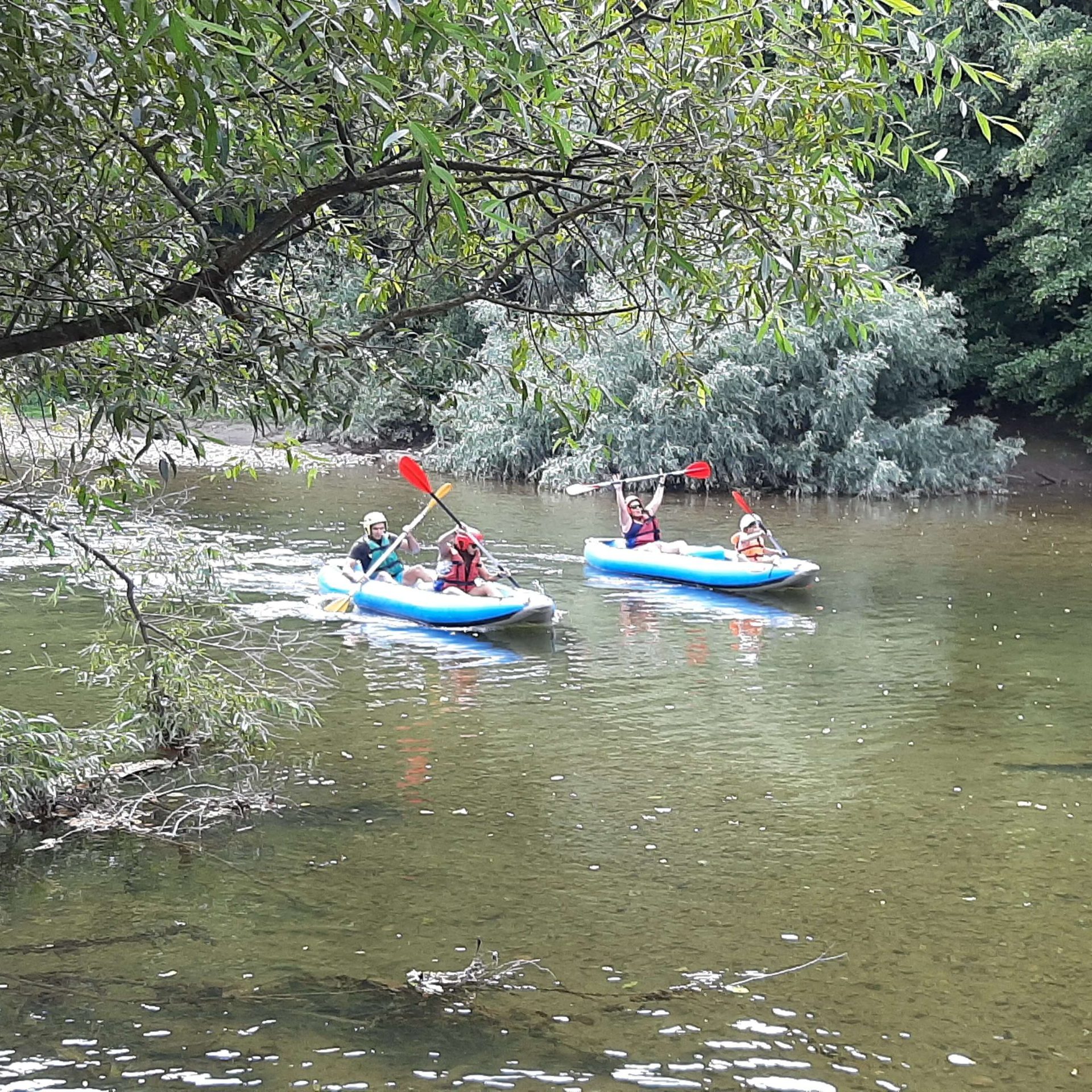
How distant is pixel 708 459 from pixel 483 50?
16.9 m

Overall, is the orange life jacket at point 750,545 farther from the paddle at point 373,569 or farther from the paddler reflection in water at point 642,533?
the paddle at point 373,569

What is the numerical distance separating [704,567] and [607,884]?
24.4 ft

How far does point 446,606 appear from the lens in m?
10.4

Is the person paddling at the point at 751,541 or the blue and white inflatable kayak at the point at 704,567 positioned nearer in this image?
the blue and white inflatable kayak at the point at 704,567

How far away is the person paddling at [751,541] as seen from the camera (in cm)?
1260

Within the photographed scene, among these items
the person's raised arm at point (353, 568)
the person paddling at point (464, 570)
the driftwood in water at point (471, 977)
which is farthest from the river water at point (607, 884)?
the person's raised arm at point (353, 568)

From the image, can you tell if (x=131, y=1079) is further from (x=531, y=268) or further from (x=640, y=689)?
(x=640, y=689)

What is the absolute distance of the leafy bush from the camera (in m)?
19.0

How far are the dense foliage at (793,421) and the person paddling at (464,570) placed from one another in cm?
726

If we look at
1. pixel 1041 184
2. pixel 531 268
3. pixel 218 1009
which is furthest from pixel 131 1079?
pixel 1041 184

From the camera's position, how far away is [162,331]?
13.1ft

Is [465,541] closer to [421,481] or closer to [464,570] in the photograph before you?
[464,570]

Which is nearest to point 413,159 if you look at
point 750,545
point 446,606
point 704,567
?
point 446,606

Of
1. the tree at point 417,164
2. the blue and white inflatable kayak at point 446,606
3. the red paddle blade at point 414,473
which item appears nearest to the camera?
the tree at point 417,164
